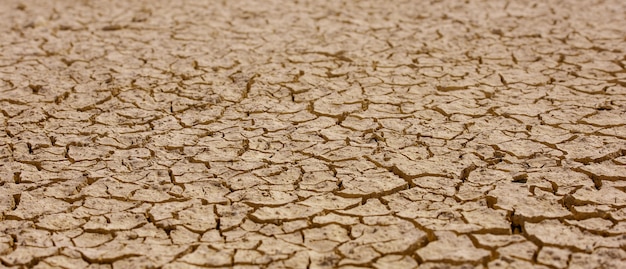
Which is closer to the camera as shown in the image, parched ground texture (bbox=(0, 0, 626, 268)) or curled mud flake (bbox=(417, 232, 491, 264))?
curled mud flake (bbox=(417, 232, 491, 264))

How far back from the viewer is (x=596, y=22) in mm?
5387

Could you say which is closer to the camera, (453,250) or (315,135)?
(453,250)

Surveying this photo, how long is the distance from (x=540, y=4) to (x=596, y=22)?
54 centimetres

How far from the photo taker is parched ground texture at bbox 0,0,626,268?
9.69 ft

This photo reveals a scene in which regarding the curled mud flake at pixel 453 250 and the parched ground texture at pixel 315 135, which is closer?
the curled mud flake at pixel 453 250

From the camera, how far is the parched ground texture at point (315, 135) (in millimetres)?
2953

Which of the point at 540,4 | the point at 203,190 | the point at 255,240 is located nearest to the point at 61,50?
the point at 203,190

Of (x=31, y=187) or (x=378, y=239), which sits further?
(x=31, y=187)

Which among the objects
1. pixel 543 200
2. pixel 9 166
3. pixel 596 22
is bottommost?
pixel 9 166

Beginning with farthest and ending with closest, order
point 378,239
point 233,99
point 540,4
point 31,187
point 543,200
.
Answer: point 540,4 → point 233,99 → point 31,187 → point 543,200 → point 378,239

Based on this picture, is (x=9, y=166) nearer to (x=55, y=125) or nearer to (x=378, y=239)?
(x=55, y=125)

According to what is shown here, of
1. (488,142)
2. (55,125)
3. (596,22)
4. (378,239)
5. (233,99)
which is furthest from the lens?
(596,22)

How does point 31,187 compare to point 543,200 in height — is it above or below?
below

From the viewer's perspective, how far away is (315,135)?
12.6 ft
